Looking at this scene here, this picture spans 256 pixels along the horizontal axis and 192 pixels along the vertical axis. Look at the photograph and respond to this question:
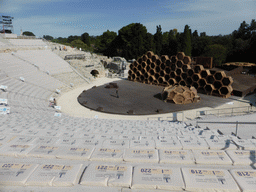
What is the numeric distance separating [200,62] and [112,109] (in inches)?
1151

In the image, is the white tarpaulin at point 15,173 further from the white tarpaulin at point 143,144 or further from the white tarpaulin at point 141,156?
the white tarpaulin at point 143,144

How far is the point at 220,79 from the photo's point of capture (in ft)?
86.7

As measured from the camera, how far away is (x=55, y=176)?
458 centimetres

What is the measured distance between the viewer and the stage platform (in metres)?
21.5

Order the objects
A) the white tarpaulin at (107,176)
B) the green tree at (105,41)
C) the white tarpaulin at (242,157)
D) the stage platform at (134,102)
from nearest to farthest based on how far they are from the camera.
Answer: the white tarpaulin at (107,176) < the white tarpaulin at (242,157) < the stage platform at (134,102) < the green tree at (105,41)

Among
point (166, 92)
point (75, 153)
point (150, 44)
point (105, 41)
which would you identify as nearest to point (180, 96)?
point (166, 92)

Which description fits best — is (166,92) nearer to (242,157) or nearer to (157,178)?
(242,157)

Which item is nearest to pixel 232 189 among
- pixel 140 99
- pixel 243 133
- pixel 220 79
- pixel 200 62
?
pixel 243 133

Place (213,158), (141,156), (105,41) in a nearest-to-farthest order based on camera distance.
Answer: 1. (213,158)
2. (141,156)
3. (105,41)

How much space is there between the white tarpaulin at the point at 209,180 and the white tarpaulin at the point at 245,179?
156mm

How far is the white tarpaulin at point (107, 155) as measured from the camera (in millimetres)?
5775

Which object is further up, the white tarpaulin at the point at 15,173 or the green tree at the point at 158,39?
the green tree at the point at 158,39

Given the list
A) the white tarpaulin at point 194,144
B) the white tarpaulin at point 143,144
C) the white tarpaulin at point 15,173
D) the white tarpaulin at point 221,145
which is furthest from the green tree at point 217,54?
the white tarpaulin at point 15,173

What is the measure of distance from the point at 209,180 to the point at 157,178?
1.34 meters
